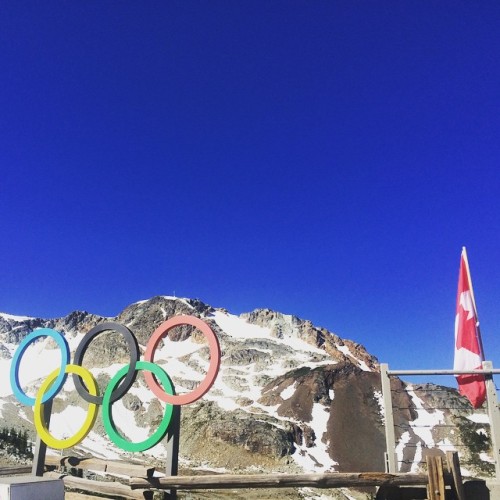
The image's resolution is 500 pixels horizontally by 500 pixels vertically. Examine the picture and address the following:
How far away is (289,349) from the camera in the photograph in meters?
176

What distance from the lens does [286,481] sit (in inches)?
357

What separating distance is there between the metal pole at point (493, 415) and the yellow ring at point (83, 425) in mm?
9502

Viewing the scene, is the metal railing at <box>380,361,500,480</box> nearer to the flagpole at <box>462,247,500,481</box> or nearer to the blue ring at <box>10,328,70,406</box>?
the flagpole at <box>462,247,500,481</box>

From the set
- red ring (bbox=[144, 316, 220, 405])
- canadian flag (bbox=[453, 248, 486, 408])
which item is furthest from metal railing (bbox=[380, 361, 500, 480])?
red ring (bbox=[144, 316, 220, 405])

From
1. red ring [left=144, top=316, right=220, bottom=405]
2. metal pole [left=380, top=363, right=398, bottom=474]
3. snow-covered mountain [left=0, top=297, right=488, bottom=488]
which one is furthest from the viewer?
snow-covered mountain [left=0, top=297, right=488, bottom=488]

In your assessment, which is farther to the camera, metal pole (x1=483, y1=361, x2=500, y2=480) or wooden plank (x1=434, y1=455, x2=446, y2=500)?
metal pole (x1=483, y1=361, x2=500, y2=480)

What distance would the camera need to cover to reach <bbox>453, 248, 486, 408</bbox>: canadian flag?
955 centimetres

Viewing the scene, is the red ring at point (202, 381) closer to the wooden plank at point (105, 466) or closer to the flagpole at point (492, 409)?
the wooden plank at point (105, 466)

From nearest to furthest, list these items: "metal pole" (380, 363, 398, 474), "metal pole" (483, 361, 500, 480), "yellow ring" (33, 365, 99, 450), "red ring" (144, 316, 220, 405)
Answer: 1. "metal pole" (483, 361, 500, 480)
2. "metal pole" (380, 363, 398, 474)
3. "red ring" (144, 316, 220, 405)
4. "yellow ring" (33, 365, 99, 450)

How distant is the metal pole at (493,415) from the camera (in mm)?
8789

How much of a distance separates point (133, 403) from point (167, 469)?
4685 inches

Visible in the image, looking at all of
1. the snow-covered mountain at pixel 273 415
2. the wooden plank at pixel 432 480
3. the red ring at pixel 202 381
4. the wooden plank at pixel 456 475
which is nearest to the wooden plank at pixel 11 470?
the red ring at pixel 202 381

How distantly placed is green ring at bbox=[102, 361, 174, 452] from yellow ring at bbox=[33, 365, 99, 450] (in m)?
0.55

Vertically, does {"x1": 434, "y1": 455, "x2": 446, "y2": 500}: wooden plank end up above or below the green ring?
below
